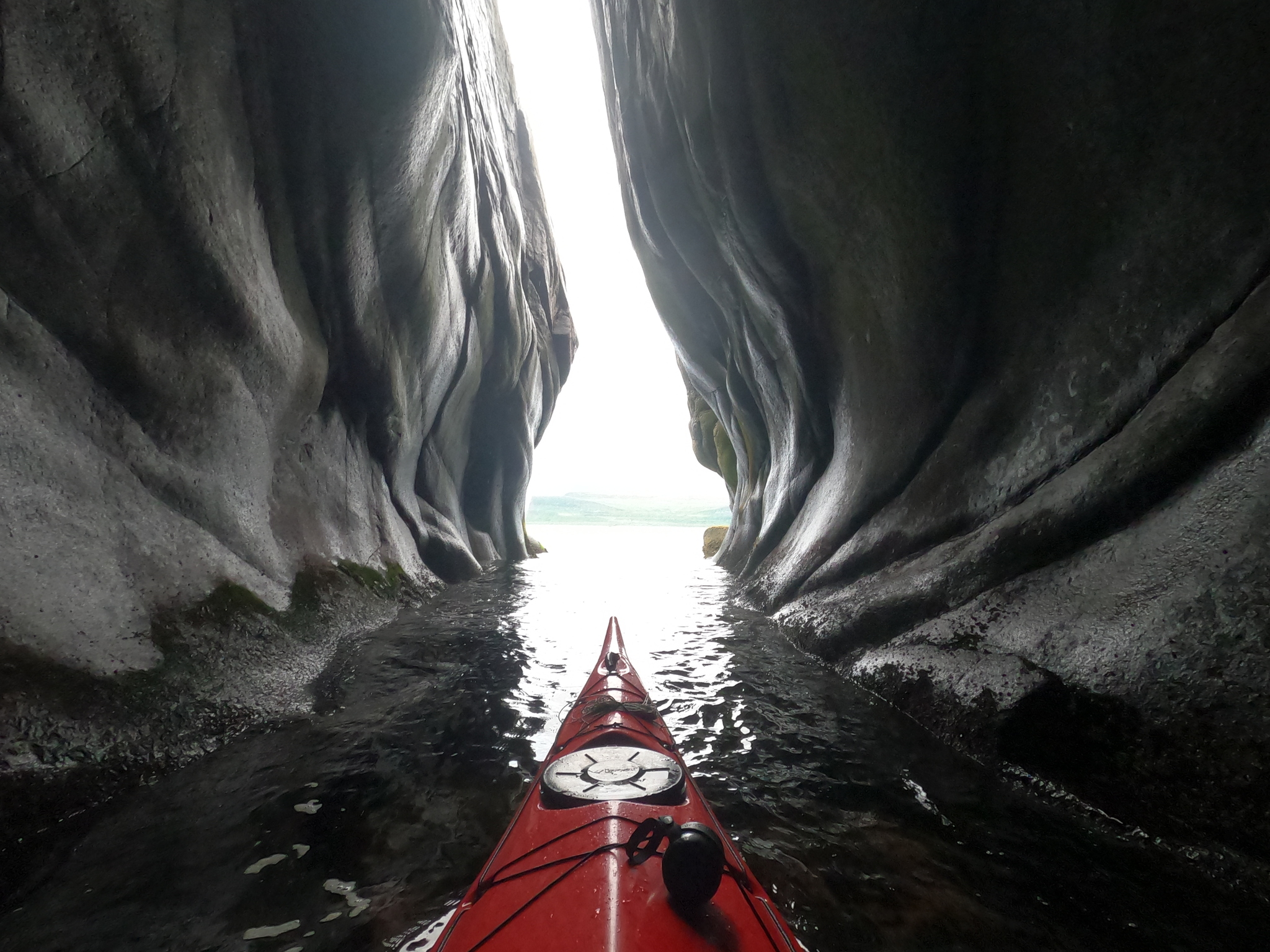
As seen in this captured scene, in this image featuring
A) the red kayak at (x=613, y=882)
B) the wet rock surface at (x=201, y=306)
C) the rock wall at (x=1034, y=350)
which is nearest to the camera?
the red kayak at (x=613, y=882)

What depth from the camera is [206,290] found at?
5.29 m

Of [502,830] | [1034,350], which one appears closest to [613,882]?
[502,830]

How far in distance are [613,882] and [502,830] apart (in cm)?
133

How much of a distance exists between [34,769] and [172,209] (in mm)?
4364

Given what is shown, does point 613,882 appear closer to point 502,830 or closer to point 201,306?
point 502,830

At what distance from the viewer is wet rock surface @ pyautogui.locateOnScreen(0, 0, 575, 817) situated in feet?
12.0

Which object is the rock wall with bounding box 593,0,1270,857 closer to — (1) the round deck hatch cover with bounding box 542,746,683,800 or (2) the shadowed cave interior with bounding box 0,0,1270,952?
(2) the shadowed cave interior with bounding box 0,0,1270,952

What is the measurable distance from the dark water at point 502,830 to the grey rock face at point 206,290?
1.26 m

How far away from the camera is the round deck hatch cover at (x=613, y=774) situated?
246cm

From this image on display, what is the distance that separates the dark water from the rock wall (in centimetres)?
47

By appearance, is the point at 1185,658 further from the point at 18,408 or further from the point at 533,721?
the point at 18,408

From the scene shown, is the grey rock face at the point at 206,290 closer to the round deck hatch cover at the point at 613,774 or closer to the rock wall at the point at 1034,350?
the round deck hatch cover at the point at 613,774

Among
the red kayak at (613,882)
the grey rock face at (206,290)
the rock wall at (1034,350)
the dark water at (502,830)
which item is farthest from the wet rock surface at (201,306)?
the rock wall at (1034,350)

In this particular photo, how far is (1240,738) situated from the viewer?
2.47 meters
